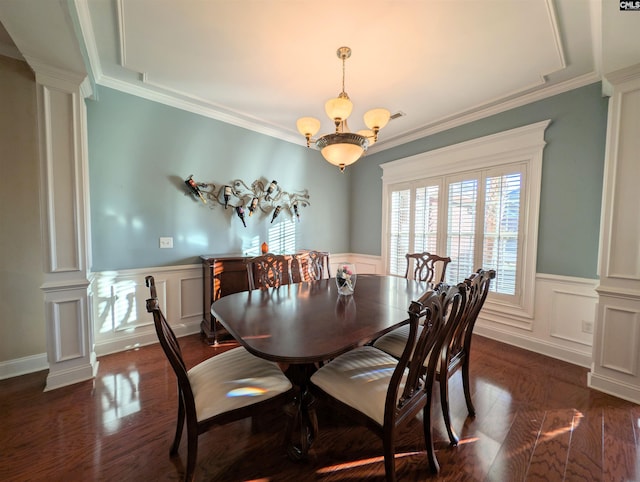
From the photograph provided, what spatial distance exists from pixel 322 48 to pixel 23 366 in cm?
368

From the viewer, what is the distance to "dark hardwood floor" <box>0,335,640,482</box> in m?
1.35

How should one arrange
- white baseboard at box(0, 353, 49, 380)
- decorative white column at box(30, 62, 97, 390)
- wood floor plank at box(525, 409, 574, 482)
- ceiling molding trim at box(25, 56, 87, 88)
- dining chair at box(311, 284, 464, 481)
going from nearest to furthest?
dining chair at box(311, 284, 464, 481) < wood floor plank at box(525, 409, 574, 482) < ceiling molding trim at box(25, 56, 87, 88) < decorative white column at box(30, 62, 97, 390) < white baseboard at box(0, 353, 49, 380)

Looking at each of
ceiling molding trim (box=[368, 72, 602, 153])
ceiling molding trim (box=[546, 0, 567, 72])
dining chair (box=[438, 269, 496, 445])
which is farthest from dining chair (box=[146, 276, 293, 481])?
ceiling molding trim (box=[368, 72, 602, 153])

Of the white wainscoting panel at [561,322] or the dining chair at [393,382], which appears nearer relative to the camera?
the dining chair at [393,382]

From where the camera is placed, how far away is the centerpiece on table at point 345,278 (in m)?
2.00

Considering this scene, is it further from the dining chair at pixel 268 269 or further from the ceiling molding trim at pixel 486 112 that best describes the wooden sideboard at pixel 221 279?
the ceiling molding trim at pixel 486 112

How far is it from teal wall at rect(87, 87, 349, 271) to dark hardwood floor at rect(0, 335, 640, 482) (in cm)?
127

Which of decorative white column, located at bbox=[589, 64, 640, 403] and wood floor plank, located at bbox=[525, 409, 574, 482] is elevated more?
decorative white column, located at bbox=[589, 64, 640, 403]

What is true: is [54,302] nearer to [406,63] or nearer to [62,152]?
[62,152]

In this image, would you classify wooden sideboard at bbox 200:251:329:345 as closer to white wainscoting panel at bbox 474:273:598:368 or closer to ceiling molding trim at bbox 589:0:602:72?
white wainscoting panel at bbox 474:273:598:368

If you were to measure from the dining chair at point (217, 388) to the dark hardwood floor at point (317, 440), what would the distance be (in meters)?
0.28

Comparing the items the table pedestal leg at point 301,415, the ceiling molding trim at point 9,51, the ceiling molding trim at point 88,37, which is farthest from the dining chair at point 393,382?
the ceiling molding trim at point 9,51

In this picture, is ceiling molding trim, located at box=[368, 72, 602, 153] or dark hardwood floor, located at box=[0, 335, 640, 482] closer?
dark hardwood floor, located at box=[0, 335, 640, 482]

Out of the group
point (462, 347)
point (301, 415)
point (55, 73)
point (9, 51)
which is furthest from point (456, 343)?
point (9, 51)
